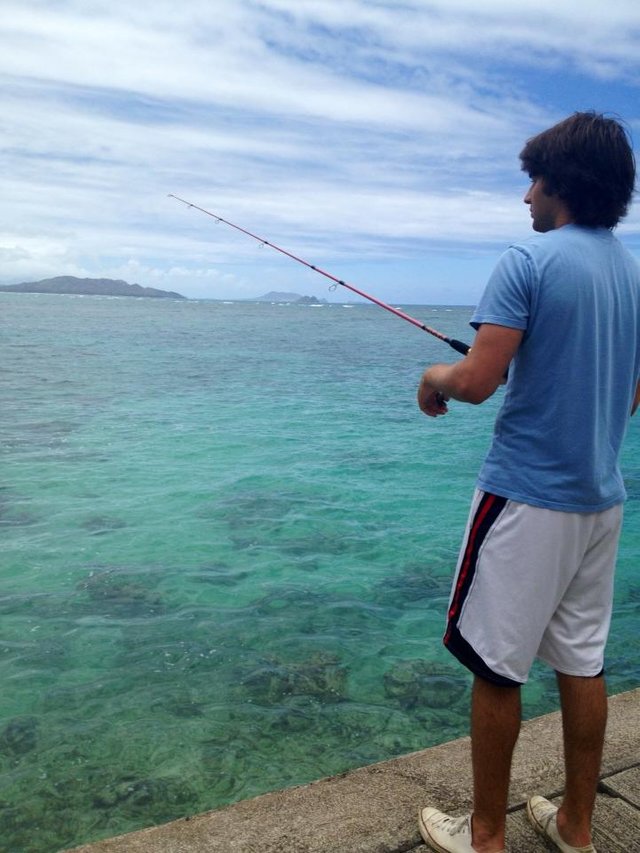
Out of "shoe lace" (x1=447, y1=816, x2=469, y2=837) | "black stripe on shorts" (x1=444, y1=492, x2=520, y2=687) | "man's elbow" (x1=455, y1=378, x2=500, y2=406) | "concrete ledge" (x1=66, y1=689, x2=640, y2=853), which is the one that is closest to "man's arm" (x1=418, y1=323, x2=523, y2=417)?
"man's elbow" (x1=455, y1=378, x2=500, y2=406)

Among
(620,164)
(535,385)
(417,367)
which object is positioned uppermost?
(620,164)

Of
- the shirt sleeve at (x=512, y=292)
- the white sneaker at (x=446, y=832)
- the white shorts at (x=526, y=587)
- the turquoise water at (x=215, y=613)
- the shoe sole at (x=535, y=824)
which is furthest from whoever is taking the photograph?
the turquoise water at (x=215, y=613)

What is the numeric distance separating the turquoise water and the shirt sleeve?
303 centimetres

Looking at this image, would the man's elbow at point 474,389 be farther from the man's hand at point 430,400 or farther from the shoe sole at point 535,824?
the shoe sole at point 535,824

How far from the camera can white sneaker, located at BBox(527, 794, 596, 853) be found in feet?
8.39

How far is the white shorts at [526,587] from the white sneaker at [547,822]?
0.59 m

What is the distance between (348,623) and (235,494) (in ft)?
14.1

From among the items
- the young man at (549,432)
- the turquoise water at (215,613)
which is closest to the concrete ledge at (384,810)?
the young man at (549,432)

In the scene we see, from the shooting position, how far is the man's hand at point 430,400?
2547 mm

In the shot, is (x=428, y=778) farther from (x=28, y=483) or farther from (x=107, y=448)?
(x=107, y=448)

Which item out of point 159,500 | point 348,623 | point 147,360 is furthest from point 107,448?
point 147,360

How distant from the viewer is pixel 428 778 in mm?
3066

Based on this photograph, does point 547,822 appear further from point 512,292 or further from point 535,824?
point 512,292

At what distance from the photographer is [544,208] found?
2.39m
